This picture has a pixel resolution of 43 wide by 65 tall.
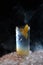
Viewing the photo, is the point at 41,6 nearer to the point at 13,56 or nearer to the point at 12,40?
the point at 12,40

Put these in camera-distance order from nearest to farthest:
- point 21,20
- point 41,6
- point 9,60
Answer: point 9,60, point 21,20, point 41,6

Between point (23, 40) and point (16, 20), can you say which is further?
point (16, 20)

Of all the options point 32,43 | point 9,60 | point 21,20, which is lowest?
point 9,60

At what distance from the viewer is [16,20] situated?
1.24m

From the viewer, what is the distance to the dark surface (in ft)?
4.01

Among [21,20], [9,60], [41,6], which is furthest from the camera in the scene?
[41,6]

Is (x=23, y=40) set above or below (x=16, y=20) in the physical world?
below

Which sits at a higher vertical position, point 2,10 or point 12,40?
point 2,10

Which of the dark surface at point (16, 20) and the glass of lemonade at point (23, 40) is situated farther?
the dark surface at point (16, 20)

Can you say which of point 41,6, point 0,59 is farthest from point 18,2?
point 0,59

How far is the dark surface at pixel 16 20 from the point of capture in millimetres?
1223

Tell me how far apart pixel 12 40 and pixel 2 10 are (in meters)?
0.24

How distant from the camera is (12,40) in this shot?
126cm

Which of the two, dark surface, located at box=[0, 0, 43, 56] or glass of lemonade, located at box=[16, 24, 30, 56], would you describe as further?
dark surface, located at box=[0, 0, 43, 56]
